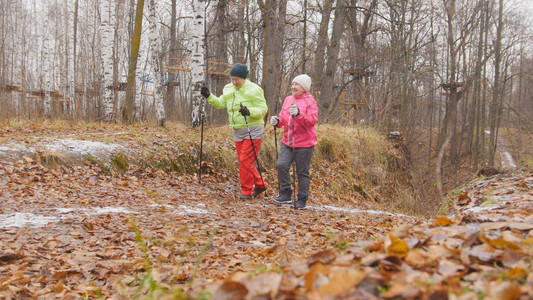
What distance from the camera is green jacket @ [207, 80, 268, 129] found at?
6570 millimetres

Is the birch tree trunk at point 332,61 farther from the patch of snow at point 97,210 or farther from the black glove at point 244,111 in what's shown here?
the patch of snow at point 97,210

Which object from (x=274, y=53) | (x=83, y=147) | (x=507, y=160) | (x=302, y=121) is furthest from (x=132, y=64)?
(x=507, y=160)

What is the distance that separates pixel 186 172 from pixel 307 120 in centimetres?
329

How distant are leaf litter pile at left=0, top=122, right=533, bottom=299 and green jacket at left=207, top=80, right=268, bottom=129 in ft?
4.72

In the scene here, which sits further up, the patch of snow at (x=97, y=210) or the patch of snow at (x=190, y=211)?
the patch of snow at (x=97, y=210)

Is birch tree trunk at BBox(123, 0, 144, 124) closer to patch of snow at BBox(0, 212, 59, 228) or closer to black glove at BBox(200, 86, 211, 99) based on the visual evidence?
black glove at BBox(200, 86, 211, 99)

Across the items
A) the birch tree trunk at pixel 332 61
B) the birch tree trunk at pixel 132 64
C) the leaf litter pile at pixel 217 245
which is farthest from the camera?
the birch tree trunk at pixel 332 61

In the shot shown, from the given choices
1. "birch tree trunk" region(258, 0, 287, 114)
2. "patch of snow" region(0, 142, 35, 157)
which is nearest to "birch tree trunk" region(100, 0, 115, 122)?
"birch tree trunk" region(258, 0, 287, 114)

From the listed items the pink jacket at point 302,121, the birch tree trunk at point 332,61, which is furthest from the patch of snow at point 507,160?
the pink jacket at point 302,121

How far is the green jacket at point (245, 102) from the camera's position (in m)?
6.57

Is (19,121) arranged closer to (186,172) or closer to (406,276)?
(186,172)

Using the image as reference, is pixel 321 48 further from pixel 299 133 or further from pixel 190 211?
pixel 190 211

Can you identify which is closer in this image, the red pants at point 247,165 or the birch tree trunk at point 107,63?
the red pants at point 247,165

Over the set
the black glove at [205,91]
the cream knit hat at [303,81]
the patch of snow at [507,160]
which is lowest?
the patch of snow at [507,160]
